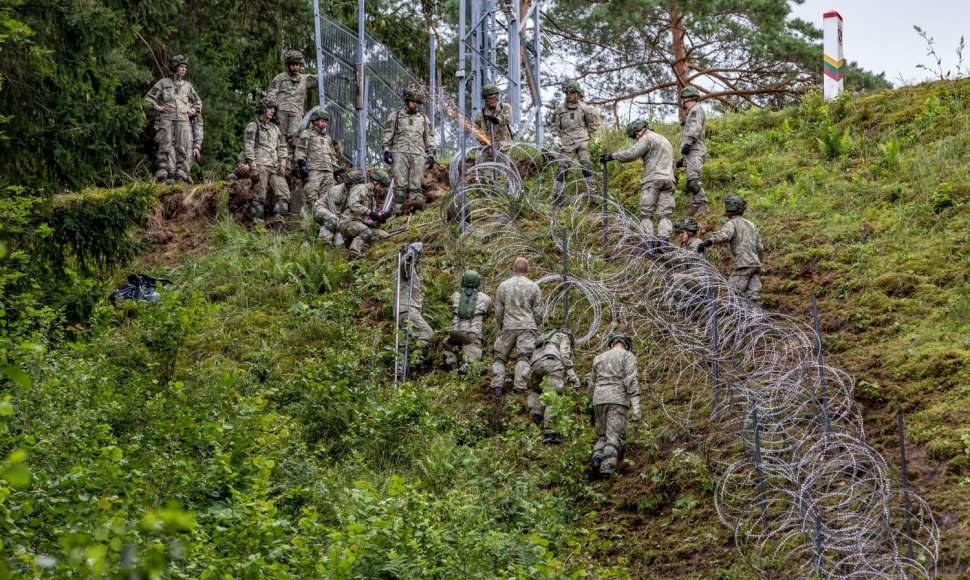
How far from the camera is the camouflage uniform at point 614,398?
13.6 meters

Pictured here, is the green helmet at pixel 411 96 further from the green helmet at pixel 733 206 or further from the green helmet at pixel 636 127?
the green helmet at pixel 733 206

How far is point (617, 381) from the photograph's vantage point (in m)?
13.6

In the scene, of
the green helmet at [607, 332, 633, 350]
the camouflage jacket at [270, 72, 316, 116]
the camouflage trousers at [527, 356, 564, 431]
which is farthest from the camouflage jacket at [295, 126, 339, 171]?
the green helmet at [607, 332, 633, 350]

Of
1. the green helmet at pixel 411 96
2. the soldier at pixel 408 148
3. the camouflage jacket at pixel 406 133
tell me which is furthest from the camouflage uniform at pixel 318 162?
the green helmet at pixel 411 96

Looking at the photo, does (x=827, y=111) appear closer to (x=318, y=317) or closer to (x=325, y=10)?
(x=318, y=317)

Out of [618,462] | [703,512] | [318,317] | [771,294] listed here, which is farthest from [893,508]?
[318,317]

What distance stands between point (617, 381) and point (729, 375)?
1.13m

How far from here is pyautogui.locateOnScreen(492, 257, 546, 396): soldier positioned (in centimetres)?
1549

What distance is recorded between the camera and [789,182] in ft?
64.3

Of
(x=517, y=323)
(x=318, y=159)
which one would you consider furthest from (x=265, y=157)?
(x=517, y=323)

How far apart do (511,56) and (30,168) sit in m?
8.97

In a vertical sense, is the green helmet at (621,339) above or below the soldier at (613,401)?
above

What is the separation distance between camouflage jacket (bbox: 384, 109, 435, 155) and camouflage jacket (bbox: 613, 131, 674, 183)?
359 cm

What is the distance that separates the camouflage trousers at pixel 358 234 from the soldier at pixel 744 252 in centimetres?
544
